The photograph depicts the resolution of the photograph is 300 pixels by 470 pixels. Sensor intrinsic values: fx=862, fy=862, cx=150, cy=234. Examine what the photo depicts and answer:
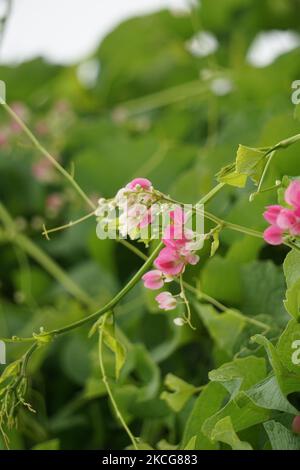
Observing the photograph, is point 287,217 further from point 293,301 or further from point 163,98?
point 163,98

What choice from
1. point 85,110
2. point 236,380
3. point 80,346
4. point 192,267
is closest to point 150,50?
point 85,110

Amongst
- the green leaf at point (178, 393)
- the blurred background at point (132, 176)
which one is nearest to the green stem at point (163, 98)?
the blurred background at point (132, 176)

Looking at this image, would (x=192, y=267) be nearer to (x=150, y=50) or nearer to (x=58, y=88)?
(x=150, y=50)

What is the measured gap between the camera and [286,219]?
441 mm

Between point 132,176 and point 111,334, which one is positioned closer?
point 111,334

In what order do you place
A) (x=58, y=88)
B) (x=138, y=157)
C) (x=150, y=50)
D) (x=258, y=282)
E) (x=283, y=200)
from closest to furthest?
(x=283, y=200) → (x=258, y=282) → (x=138, y=157) → (x=150, y=50) → (x=58, y=88)

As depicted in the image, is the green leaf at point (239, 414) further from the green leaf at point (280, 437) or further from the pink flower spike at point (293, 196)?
the pink flower spike at point (293, 196)

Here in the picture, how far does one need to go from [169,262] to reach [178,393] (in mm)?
196

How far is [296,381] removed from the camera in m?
0.50

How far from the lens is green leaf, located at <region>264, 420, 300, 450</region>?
51cm

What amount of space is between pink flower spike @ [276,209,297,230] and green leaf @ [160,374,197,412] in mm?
244

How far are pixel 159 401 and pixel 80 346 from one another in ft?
0.74

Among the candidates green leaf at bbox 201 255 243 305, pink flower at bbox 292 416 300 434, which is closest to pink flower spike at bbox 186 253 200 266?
pink flower at bbox 292 416 300 434

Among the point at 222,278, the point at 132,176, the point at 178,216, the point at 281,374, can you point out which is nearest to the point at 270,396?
the point at 281,374
